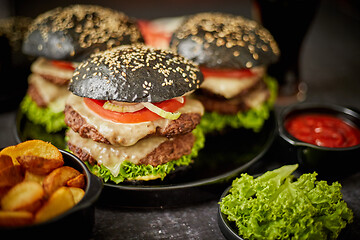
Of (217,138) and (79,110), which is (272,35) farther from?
(79,110)

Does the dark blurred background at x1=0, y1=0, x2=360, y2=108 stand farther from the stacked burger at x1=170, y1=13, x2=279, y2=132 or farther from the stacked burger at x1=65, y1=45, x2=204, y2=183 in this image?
the stacked burger at x1=65, y1=45, x2=204, y2=183

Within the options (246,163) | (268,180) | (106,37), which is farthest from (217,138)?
(106,37)

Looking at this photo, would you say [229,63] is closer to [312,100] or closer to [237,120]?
[237,120]

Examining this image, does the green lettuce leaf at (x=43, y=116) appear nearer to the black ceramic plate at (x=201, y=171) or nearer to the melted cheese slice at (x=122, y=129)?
the black ceramic plate at (x=201, y=171)

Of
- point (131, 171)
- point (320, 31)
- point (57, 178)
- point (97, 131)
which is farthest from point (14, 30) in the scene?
point (320, 31)

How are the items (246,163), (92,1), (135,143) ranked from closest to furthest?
(135,143) < (246,163) < (92,1)

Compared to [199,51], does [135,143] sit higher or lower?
lower
